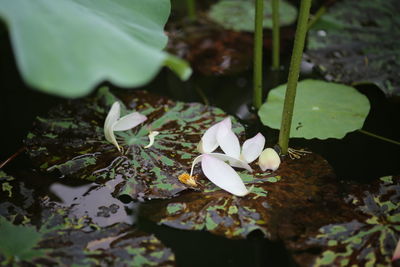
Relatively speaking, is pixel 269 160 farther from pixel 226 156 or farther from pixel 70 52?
pixel 70 52

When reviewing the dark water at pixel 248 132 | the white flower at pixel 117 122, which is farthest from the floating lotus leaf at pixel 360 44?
the white flower at pixel 117 122

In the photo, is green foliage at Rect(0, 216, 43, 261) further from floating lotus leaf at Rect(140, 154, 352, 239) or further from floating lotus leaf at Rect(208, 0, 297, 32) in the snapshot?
floating lotus leaf at Rect(208, 0, 297, 32)

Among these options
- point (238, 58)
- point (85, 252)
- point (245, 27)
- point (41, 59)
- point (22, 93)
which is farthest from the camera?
point (245, 27)

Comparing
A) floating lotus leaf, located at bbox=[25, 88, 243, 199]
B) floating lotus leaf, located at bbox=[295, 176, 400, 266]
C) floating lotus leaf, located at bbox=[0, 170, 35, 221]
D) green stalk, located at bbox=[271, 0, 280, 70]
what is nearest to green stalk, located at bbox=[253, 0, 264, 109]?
floating lotus leaf, located at bbox=[25, 88, 243, 199]

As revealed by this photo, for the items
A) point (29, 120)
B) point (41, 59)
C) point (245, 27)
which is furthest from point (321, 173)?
point (245, 27)

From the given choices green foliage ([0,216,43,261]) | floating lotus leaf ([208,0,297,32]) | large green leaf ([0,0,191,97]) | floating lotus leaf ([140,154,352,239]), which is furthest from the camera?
floating lotus leaf ([208,0,297,32])

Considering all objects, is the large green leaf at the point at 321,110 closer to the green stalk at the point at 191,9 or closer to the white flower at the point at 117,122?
the white flower at the point at 117,122

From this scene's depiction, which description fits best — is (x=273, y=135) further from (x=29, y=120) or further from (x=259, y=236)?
(x=29, y=120)
